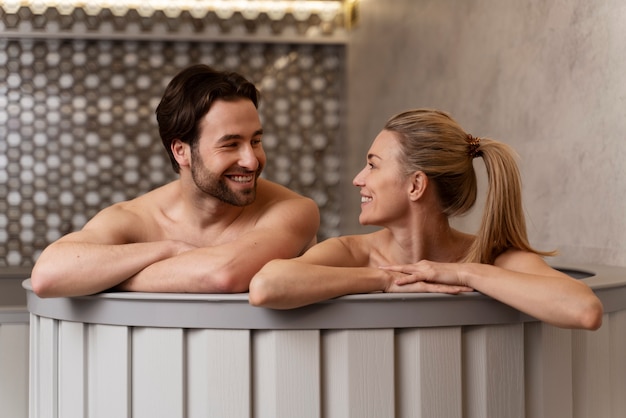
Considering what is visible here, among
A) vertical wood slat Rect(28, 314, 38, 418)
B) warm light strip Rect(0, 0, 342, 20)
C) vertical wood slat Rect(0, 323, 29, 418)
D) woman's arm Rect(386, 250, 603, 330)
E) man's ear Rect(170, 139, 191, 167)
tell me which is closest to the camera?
woman's arm Rect(386, 250, 603, 330)

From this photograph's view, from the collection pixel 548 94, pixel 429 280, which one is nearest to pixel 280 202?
pixel 429 280

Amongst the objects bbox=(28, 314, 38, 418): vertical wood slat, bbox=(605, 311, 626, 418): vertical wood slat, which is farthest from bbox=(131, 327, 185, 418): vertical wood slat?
bbox=(605, 311, 626, 418): vertical wood slat

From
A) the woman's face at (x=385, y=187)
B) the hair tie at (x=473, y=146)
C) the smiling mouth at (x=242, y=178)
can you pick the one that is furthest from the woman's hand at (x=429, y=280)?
the smiling mouth at (x=242, y=178)

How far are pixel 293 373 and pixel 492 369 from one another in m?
0.40

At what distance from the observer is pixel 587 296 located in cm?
161

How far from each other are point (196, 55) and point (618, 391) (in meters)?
3.64

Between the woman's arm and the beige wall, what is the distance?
38.4 inches

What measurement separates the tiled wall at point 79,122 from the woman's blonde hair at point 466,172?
10.4 feet

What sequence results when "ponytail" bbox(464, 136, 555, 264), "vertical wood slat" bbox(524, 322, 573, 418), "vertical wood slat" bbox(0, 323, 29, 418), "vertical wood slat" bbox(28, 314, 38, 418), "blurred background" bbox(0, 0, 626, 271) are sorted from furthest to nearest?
"blurred background" bbox(0, 0, 626, 271) < "vertical wood slat" bbox(0, 323, 29, 418) < "vertical wood slat" bbox(28, 314, 38, 418) < "ponytail" bbox(464, 136, 555, 264) < "vertical wood slat" bbox(524, 322, 573, 418)

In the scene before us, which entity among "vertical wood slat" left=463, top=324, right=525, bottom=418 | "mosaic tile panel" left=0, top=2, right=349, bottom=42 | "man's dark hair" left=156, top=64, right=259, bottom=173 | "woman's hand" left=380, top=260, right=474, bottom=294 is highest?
"mosaic tile panel" left=0, top=2, right=349, bottom=42

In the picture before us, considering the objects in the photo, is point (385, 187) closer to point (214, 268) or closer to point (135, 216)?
point (214, 268)

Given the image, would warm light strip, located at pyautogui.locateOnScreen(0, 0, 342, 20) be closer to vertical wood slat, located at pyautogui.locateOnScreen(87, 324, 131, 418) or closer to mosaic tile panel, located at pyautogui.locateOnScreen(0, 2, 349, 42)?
mosaic tile panel, located at pyautogui.locateOnScreen(0, 2, 349, 42)

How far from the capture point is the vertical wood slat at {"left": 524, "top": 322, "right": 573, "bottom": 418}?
1.74 meters

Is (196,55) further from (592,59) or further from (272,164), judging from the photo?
(592,59)
